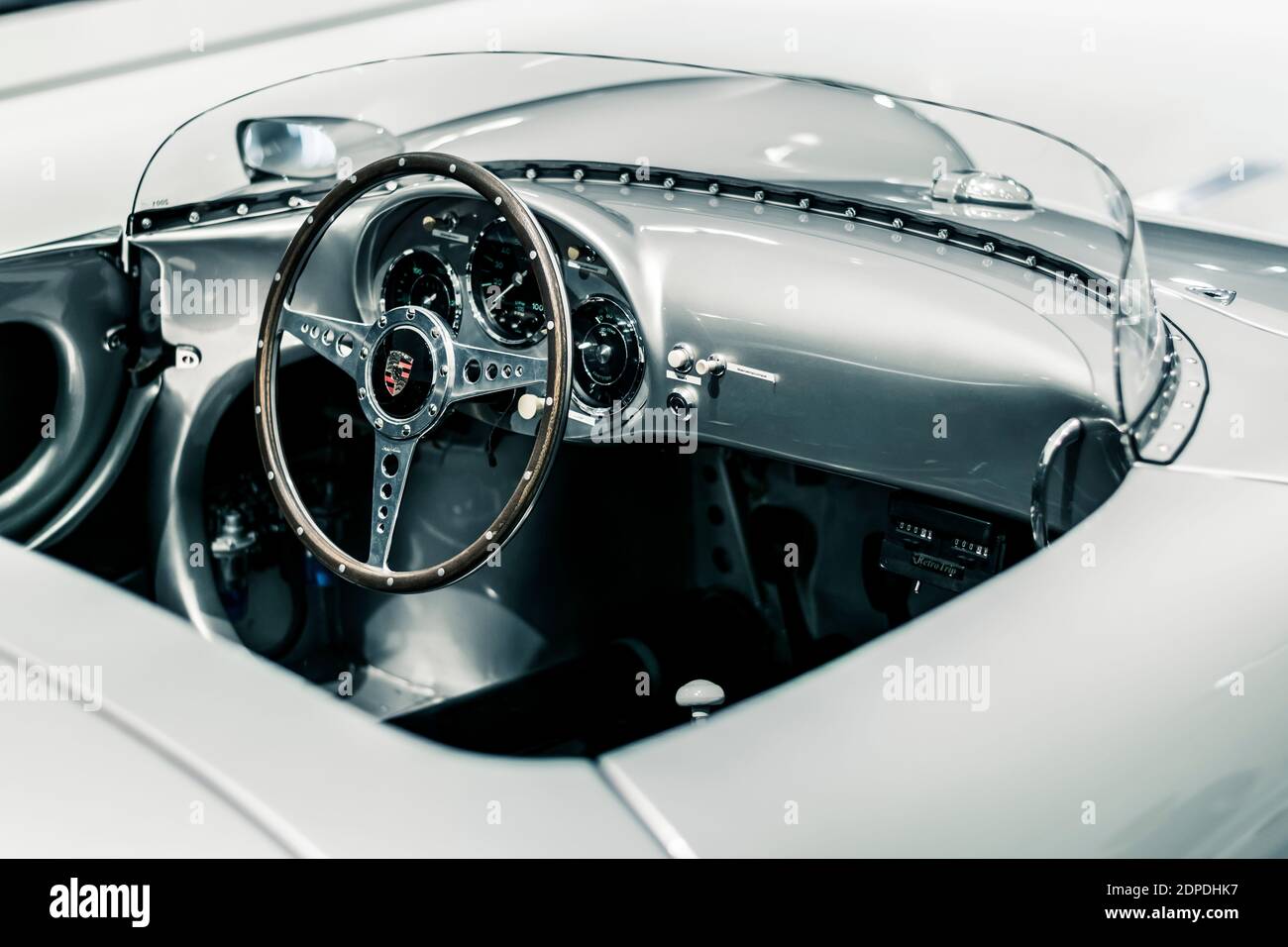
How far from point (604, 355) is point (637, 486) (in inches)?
21.1

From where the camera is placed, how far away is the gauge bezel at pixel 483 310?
1916 mm

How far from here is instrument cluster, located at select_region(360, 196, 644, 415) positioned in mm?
1938

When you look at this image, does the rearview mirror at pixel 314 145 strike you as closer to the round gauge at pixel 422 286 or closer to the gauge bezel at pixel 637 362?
the round gauge at pixel 422 286

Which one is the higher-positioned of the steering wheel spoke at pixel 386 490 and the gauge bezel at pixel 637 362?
the gauge bezel at pixel 637 362

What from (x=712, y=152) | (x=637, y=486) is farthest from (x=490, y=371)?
(x=637, y=486)

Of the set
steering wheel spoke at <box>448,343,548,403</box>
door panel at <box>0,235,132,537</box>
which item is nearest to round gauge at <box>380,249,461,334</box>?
steering wheel spoke at <box>448,343,548,403</box>

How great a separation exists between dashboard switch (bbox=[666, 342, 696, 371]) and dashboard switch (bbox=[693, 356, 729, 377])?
0.04 ft

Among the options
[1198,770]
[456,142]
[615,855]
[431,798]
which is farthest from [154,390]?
[1198,770]

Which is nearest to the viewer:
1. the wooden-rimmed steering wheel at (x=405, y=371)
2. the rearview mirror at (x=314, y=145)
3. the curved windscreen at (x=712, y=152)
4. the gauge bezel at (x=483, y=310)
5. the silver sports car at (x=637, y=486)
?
the silver sports car at (x=637, y=486)

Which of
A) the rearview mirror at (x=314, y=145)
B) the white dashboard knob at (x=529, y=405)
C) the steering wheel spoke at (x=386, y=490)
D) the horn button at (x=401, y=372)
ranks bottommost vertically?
the steering wheel spoke at (x=386, y=490)

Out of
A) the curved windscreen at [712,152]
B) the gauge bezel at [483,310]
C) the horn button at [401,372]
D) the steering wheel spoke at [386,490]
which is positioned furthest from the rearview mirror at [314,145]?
the steering wheel spoke at [386,490]

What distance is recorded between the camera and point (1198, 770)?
1265 mm

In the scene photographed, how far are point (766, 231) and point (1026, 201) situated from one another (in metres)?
0.38
